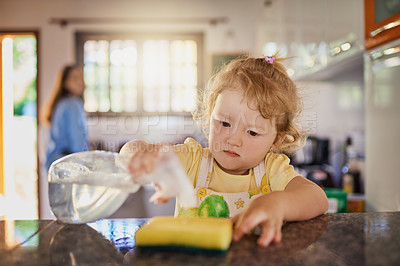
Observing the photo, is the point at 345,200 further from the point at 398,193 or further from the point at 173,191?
the point at 173,191

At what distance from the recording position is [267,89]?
90cm

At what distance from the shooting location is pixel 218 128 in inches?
33.8

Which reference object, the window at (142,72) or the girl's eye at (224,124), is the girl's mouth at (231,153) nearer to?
the girl's eye at (224,124)

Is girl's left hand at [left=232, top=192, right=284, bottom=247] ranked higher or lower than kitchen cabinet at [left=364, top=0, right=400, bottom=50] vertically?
lower

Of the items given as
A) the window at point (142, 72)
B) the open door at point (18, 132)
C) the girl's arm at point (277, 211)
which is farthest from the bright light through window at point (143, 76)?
the girl's arm at point (277, 211)

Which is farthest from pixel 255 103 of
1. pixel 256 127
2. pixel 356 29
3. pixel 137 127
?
pixel 137 127

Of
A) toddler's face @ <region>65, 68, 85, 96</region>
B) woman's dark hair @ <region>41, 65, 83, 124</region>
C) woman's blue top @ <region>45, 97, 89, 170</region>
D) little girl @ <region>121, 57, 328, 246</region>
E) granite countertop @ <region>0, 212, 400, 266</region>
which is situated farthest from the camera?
toddler's face @ <region>65, 68, 85, 96</region>

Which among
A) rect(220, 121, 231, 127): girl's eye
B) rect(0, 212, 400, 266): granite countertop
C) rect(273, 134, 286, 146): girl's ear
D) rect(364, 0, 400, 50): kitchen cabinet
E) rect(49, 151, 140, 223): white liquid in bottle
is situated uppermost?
rect(364, 0, 400, 50): kitchen cabinet

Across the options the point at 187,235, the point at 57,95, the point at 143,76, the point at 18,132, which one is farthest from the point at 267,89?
the point at 18,132

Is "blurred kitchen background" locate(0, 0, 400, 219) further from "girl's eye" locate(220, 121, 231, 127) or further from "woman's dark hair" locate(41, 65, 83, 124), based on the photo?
"girl's eye" locate(220, 121, 231, 127)

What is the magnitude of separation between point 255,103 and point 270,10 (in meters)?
2.83

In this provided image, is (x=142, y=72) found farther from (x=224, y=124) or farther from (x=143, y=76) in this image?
(x=224, y=124)

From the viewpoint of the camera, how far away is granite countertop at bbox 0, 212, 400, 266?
386mm

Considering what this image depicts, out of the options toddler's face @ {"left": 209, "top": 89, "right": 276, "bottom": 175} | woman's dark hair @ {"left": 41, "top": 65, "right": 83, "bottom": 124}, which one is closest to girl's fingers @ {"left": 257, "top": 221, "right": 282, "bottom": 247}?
toddler's face @ {"left": 209, "top": 89, "right": 276, "bottom": 175}
